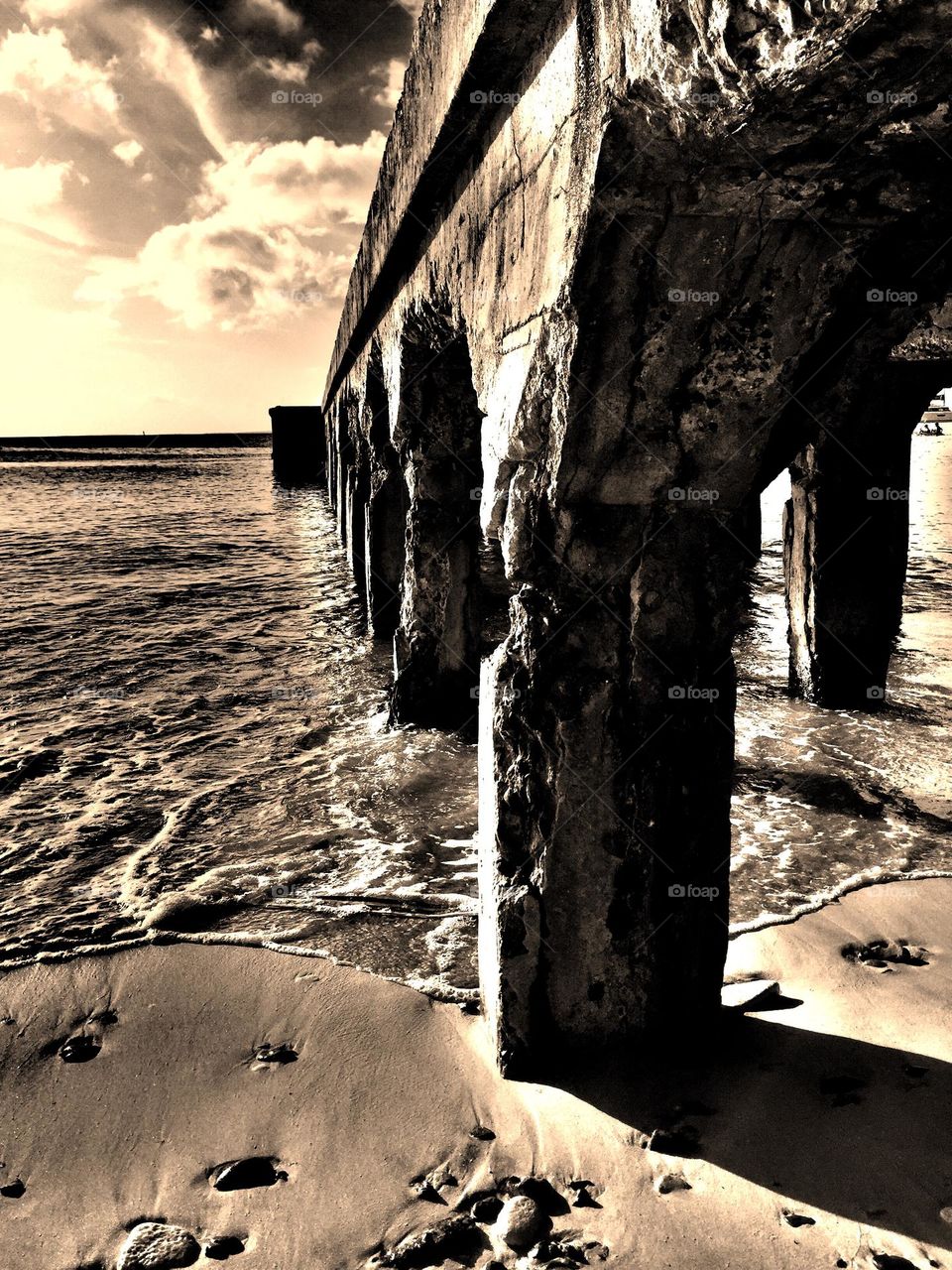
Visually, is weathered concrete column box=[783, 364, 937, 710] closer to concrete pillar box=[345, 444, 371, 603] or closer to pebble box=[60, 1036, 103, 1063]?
concrete pillar box=[345, 444, 371, 603]

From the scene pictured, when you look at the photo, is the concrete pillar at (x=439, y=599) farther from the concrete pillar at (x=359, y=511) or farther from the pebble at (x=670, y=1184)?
the pebble at (x=670, y=1184)

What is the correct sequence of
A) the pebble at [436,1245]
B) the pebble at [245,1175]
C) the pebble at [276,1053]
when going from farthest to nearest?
the pebble at [276,1053]
the pebble at [245,1175]
the pebble at [436,1245]

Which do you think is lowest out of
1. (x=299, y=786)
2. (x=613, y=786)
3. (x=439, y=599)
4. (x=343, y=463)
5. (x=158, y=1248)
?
(x=158, y=1248)

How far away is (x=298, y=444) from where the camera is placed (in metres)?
23.3

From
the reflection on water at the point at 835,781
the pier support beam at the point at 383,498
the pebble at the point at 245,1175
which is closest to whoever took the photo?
the pebble at the point at 245,1175

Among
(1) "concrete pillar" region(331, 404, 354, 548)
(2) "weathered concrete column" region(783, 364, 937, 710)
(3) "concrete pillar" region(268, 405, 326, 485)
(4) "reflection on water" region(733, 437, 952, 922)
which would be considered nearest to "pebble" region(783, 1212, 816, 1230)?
(4) "reflection on water" region(733, 437, 952, 922)

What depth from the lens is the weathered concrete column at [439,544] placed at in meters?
4.88

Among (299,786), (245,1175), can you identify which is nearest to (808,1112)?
(245,1175)

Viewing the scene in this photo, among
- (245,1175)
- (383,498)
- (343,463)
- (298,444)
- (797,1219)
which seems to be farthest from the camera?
(298,444)

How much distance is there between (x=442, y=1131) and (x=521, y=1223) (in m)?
0.35

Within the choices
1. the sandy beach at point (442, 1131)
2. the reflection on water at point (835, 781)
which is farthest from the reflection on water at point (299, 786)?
the sandy beach at point (442, 1131)

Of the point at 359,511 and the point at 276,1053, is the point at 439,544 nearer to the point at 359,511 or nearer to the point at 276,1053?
the point at 276,1053

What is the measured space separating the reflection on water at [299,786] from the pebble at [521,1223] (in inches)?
37.1

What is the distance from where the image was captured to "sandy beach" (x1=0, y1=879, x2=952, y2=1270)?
1812mm
